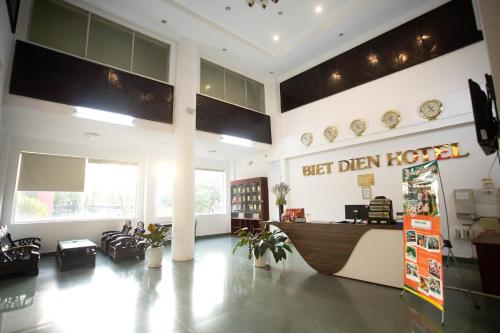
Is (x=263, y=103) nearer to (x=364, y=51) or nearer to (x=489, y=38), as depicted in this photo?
(x=364, y=51)

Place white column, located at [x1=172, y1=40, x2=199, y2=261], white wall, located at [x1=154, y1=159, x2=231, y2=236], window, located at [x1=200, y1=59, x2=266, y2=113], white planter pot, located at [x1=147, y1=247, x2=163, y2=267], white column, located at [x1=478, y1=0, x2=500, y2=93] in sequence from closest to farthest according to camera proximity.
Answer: white column, located at [x1=478, y1=0, x2=500, y2=93], white planter pot, located at [x1=147, y1=247, x2=163, y2=267], white column, located at [x1=172, y1=40, x2=199, y2=261], window, located at [x1=200, y1=59, x2=266, y2=113], white wall, located at [x1=154, y1=159, x2=231, y2=236]

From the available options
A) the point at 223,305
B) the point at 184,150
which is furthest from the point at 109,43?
the point at 223,305

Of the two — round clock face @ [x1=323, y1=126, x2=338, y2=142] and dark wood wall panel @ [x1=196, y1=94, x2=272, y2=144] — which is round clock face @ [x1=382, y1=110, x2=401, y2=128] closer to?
round clock face @ [x1=323, y1=126, x2=338, y2=142]

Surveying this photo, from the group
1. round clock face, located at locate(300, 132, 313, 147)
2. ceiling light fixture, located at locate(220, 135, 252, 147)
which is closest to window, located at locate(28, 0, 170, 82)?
ceiling light fixture, located at locate(220, 135, 252, 147)

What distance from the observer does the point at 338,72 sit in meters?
7.29

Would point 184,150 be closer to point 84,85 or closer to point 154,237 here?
point 154,237

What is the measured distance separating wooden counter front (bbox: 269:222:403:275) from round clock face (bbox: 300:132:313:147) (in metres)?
3.58

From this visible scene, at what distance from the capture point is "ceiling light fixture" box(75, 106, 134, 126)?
5031 mm

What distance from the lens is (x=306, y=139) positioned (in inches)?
303

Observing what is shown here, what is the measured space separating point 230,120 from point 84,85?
382cm

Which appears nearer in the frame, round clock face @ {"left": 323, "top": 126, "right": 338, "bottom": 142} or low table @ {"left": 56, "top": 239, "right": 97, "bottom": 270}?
low table @ {"left": 56, "top": 239, "right": 97, "bottom": 270}

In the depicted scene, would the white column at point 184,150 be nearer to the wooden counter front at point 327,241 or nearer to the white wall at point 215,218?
the wooden counter front at point 327,241

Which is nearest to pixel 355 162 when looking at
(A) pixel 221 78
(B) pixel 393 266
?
(B) pixel 393 266

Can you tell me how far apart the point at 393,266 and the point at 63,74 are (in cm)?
692
